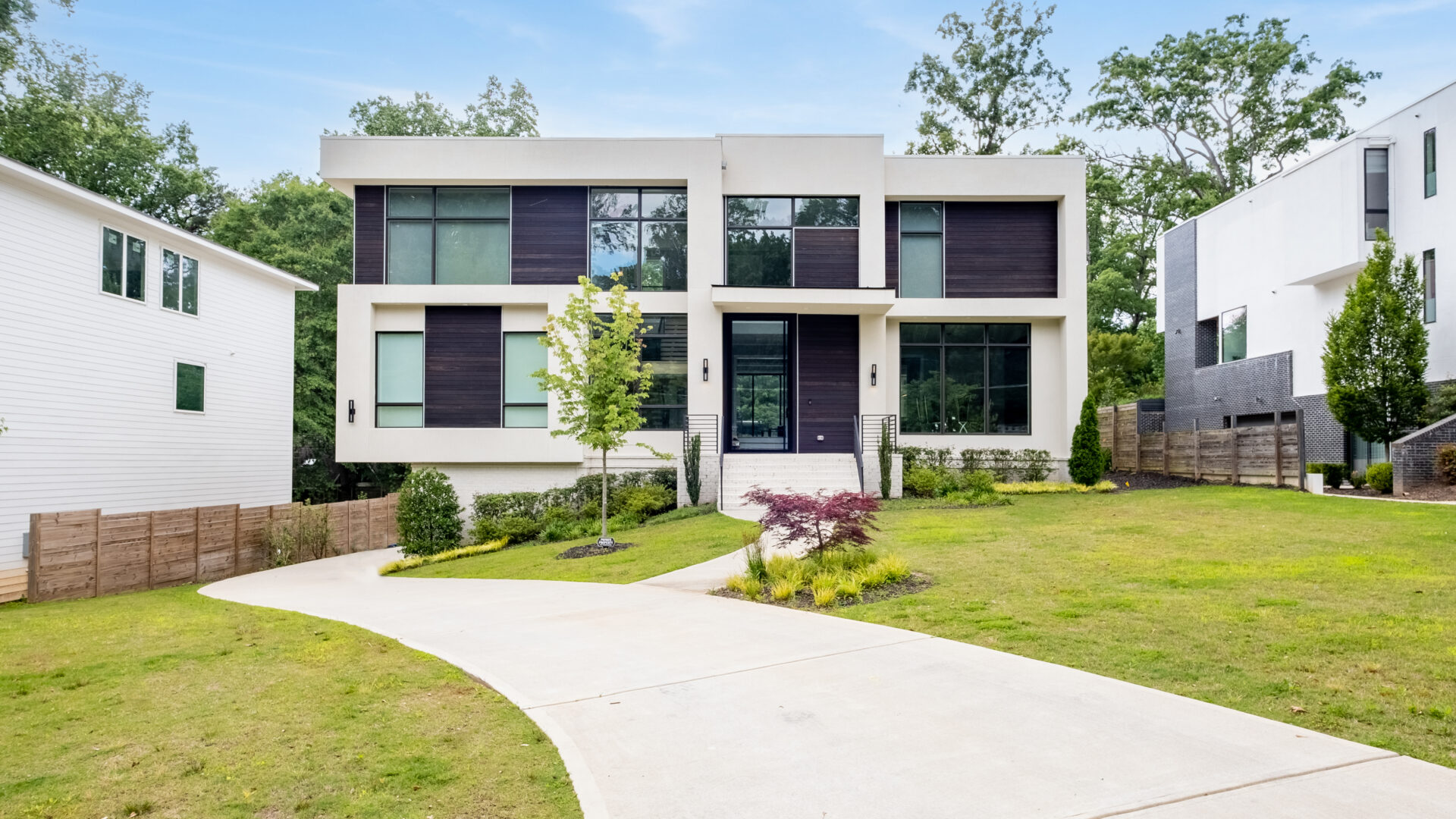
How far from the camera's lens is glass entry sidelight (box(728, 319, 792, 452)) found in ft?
70.0

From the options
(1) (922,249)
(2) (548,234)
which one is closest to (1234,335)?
(1) (922,249)

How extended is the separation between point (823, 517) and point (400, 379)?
14584 mm

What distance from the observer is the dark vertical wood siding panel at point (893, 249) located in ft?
71.1

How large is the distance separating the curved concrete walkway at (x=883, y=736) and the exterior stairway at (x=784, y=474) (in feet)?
35.0

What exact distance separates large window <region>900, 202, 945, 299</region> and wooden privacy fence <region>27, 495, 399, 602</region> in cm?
1513

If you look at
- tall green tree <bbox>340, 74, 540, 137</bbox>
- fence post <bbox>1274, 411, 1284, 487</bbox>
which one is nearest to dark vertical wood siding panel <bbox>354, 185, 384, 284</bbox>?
tall green tree <bbox>340, 74, 540, 137</bbox>

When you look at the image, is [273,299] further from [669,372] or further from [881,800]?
[881,800]

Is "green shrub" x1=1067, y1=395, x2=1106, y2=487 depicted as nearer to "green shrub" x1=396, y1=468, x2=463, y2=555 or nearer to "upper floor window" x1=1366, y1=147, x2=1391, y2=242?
"upper floor window" x1=1366, y1=147, x2=1391, y2=242

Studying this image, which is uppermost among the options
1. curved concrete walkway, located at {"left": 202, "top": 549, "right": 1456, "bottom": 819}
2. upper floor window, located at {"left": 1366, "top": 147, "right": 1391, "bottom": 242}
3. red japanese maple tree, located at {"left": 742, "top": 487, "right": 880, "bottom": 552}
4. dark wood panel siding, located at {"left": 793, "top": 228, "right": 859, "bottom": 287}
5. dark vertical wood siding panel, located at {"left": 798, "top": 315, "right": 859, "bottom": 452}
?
upper floor window, located at {"left": 1366, "top": 147, "right": 1391, "bottom": 242}

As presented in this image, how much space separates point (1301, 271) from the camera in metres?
21.9

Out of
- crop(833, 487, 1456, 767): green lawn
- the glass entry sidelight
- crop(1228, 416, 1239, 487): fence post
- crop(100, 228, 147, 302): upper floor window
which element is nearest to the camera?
crop(833, 487, 1456, 767): green lawn

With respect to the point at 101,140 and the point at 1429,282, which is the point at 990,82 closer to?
the point at 1429,282

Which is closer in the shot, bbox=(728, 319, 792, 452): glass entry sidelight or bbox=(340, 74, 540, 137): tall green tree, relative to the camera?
bbox=(728, 319, 792, 452): glass entry sidelight

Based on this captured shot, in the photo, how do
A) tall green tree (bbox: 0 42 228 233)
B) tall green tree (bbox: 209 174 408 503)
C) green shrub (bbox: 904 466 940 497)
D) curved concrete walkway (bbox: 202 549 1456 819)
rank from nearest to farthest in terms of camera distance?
curved concrete walkway (bbox: 202 549 1456 819)
green shrub (bbox: 904 466 940 497)
tall green tree (bbox: 0 42 228 233)
tall green tree (bbox: 209 174 408 503)
